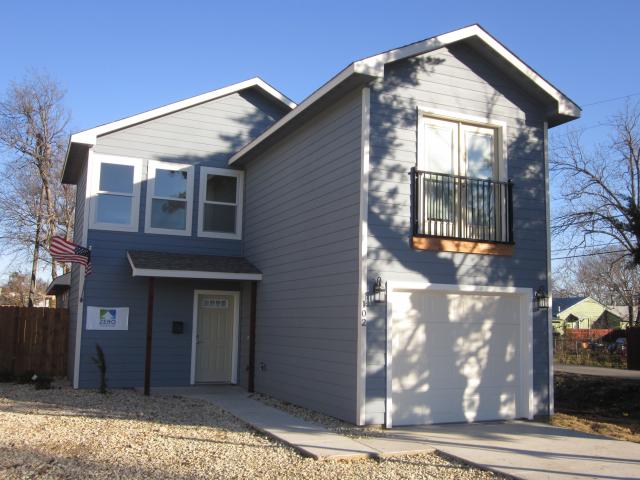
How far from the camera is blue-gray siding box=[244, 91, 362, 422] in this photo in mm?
9062

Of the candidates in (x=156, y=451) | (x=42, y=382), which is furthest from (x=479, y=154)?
(x=42, y=382)

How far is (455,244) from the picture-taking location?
933 centimetres

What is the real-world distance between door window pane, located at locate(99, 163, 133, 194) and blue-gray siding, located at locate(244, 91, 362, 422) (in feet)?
9.20

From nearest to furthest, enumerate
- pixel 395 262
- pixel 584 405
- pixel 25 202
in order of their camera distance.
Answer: pixel 395 262 < pixel 584 405 < pixel 25 202

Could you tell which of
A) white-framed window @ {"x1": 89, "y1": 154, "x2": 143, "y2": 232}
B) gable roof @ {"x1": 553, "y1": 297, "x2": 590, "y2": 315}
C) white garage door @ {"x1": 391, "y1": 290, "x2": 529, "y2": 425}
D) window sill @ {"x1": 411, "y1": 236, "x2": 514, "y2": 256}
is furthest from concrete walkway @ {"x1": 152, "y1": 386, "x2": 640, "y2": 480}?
gable roof @ {"x1": 553, "y1": 297, "x2": 590, "y2": 315}

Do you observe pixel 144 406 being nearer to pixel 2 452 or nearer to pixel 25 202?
pixel 2 452

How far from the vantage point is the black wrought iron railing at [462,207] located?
30.2 feet

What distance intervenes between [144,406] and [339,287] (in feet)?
12.9

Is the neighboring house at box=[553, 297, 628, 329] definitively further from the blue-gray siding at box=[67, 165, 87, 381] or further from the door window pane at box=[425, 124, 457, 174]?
the door window pane at box=[425, 124, 457, 174]

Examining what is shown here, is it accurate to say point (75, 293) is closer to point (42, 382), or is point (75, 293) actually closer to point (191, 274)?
point (42, 382)

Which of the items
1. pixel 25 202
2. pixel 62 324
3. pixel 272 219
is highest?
pixel 25 202

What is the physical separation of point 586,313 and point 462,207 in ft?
168

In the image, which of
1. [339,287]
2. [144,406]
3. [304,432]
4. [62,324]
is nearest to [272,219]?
[339,287]

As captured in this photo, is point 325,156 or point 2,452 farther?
point 325,156
